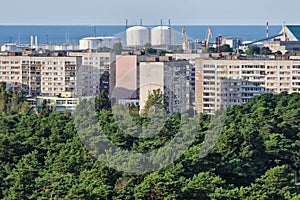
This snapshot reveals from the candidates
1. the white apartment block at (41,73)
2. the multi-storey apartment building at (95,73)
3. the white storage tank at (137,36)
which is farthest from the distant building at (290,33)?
the white apartment block at (41,73)

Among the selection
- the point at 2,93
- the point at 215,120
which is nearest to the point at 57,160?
the point at 215,120

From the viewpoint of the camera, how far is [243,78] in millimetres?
17516

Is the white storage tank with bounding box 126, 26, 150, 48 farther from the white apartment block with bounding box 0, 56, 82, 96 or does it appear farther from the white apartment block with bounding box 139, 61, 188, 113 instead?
the white apartment block with bounding box 139, 61, 188, 113

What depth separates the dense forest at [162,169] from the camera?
8.40 meters

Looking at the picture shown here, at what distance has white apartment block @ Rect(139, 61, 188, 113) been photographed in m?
16.0

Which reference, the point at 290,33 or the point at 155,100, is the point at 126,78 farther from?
the point at 290,33

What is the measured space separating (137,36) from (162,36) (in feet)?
2.34

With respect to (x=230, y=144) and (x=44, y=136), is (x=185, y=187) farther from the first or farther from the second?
(x=44, y=136)

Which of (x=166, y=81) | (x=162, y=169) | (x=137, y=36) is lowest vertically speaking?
(x=162, y=169)

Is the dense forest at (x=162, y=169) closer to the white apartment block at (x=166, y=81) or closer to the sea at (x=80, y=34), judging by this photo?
the white apartment block at (x=166, y=81)

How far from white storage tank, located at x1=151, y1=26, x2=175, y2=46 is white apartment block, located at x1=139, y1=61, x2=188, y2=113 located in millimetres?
13086

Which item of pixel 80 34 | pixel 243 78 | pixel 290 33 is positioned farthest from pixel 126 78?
pixel 80 34

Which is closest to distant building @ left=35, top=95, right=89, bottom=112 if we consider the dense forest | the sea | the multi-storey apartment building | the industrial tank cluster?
the multi-storey apartment building

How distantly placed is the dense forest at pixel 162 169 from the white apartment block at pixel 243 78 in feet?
13.9
